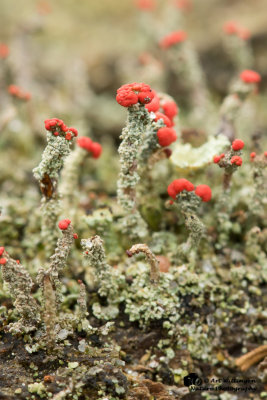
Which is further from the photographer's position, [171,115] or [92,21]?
[92,21]

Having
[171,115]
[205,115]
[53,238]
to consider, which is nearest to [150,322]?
[53,238]

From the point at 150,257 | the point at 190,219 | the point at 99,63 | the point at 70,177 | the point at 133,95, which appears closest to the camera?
the point at 133,95

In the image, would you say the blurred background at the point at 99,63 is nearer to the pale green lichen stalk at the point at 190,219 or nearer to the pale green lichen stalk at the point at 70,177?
the pale green lichen stalk at the point at 70,177

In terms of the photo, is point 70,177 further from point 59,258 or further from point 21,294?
point 21,294

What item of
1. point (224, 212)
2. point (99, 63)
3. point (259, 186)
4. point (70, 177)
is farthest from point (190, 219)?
point (99, 63)

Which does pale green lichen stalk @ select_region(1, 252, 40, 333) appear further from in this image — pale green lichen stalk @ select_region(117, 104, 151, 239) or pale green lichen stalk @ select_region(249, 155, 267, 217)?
pale green lichen stalk @ select_region(249, 155, 267, 217)

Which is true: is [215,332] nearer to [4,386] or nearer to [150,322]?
[150,322]
